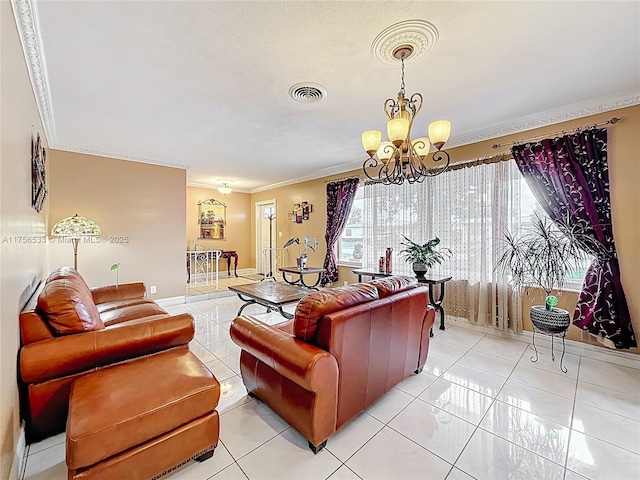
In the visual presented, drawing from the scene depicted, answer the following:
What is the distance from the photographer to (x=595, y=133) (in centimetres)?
270

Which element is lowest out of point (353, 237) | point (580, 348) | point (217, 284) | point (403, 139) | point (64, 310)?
point (580, 348)

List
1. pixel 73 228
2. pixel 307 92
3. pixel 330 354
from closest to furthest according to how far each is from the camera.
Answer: pixel 330 354, pixel 307 92, pixel 73 228

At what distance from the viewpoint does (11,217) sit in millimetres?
1435

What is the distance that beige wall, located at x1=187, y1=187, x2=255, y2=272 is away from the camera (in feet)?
22.8

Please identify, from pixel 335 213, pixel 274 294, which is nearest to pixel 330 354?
pixel 274 294

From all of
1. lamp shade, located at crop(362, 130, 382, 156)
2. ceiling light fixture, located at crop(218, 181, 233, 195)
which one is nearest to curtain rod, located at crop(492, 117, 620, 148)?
lamp shade, located at crop(362, 130, 382, 156)

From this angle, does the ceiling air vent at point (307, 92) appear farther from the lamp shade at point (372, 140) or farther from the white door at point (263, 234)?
the white door at point (263, 234)

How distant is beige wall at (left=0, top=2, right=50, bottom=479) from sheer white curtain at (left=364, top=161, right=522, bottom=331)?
4.08m

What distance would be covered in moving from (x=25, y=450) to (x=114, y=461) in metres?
0.90

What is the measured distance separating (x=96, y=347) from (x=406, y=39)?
2793 mm

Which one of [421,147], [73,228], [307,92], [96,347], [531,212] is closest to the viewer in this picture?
[96,347]

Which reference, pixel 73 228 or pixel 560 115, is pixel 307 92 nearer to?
pixel 560 115

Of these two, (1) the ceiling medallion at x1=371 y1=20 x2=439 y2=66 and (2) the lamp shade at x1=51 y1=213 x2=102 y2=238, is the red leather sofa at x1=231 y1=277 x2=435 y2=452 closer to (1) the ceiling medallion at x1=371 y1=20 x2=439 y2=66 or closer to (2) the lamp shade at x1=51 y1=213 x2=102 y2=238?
(1) the ceiling medallion at x1=371 y1=20 x2=439 y2=66

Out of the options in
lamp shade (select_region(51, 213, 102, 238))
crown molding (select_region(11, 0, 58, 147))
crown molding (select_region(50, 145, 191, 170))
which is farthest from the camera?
crown molding (select_region(50, 145, 191, 170))
